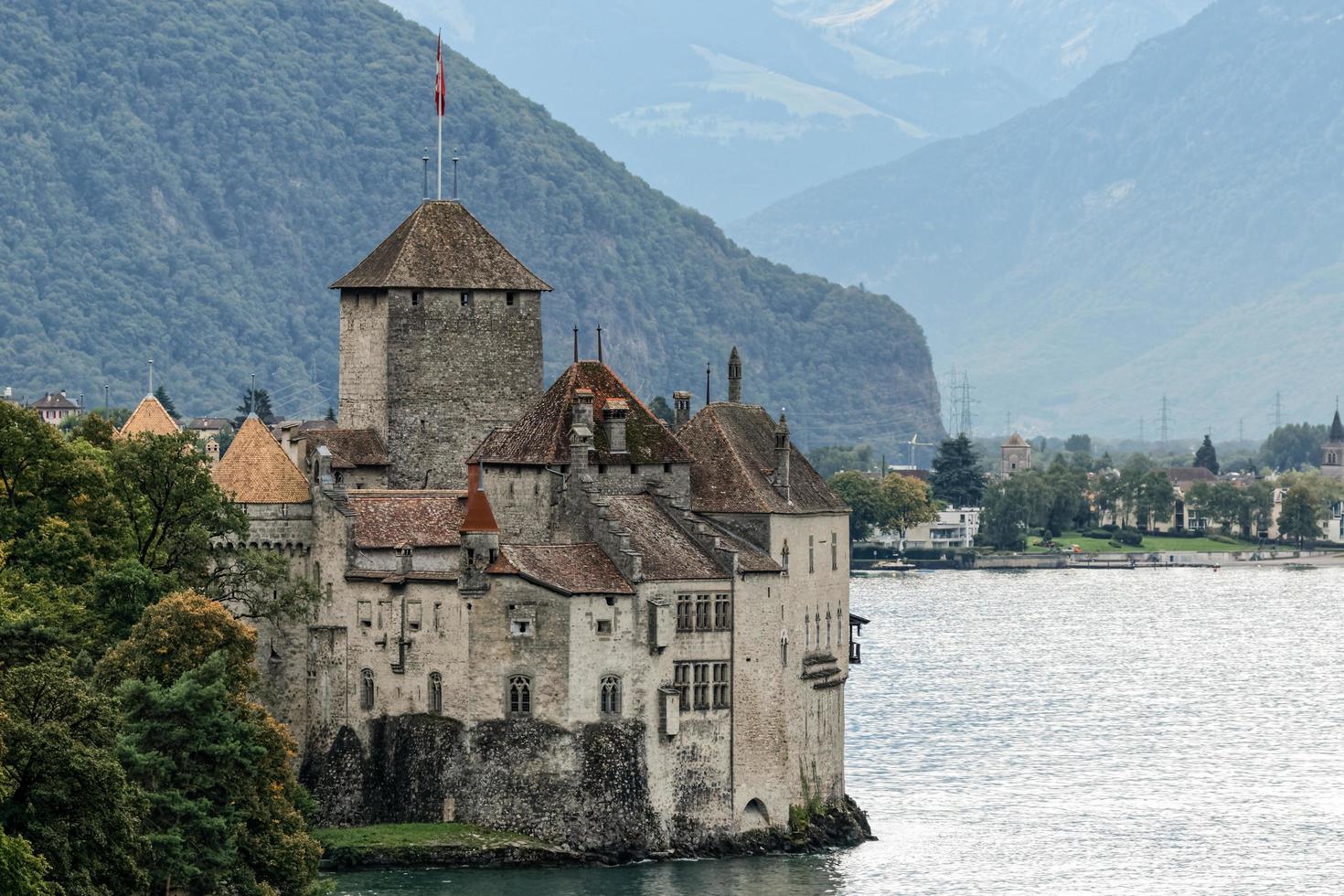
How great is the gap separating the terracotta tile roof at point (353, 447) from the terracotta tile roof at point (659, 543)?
35.0 ft

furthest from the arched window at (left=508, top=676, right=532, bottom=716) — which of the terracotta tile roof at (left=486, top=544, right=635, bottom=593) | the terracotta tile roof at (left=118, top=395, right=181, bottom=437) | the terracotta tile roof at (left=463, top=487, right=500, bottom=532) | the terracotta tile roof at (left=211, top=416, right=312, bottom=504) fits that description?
the terracotta tile roof at (left=118, top=395, right=181, bottom=437)

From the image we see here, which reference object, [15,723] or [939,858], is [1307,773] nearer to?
[939,858]

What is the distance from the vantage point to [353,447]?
3930 inches

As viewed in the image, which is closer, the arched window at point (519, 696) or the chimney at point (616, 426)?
the arched window at point (519, 696)

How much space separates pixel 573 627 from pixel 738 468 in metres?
9.82

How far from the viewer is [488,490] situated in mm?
93375

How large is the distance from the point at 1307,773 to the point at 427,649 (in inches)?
1619

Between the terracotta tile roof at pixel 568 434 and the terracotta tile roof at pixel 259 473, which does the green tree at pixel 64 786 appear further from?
the terracotta tile roof at pixel 568 434

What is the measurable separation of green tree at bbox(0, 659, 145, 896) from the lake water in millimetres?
20212

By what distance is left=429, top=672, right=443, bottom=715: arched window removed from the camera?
89.2 metres

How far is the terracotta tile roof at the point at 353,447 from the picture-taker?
9925 centimetres

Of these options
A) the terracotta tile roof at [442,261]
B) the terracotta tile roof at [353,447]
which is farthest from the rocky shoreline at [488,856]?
the terracotta tile roof at [442,261]

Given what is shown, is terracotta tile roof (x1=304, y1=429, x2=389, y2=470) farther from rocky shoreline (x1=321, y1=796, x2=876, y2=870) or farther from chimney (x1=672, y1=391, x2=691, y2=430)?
rocky shoreline (x1=321, y1=796, x2=876, y2=870)

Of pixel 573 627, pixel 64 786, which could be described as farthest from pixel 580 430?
pixel 64 786
